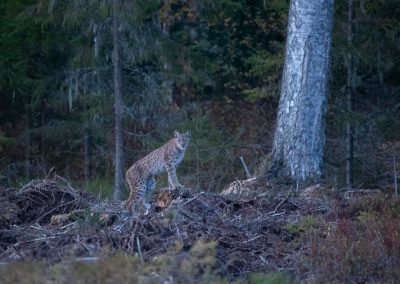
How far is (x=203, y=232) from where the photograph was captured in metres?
12.7

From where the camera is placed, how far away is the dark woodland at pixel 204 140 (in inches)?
468

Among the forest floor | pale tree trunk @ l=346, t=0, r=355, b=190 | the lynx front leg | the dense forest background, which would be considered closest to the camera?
the forest floor

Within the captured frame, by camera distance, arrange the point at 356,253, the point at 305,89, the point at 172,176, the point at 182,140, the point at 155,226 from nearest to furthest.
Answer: the point at 356,253 → the point at 155,226 → the point at 305,89 → the point at 172,176 → the point at 182,140

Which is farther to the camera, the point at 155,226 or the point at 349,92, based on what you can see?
the point at 349,92

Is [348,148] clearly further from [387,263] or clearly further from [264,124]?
[387,263]

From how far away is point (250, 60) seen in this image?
24.8 meters

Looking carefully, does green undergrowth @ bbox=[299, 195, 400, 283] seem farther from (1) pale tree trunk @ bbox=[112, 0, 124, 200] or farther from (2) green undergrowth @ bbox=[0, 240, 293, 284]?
(1) pale tree trunk @ bbox=[112, 0, 124, 200]

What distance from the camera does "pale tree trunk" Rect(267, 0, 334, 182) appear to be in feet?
60.2

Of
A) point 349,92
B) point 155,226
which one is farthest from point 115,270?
point 349,92

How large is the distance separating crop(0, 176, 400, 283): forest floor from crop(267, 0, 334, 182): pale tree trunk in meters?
2.79

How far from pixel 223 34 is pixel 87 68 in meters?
7.69

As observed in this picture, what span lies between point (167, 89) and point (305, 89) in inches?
339

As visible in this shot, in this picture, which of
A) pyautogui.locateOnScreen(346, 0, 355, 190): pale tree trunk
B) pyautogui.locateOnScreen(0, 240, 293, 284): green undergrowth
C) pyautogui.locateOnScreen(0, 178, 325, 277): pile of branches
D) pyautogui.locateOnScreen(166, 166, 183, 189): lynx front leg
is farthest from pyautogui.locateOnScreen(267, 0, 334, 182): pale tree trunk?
pyautogui.locateOnScreen(0, 240, 293, 284): green undergrowth

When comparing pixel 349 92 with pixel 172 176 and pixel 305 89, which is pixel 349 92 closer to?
pixel 172 176
